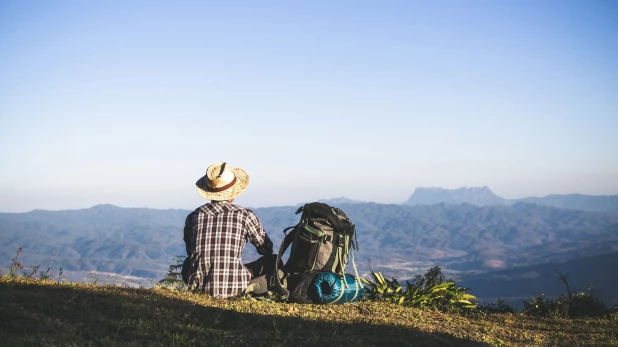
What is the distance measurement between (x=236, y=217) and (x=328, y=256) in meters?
1.51

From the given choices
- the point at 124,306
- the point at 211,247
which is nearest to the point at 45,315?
the point at 124,306

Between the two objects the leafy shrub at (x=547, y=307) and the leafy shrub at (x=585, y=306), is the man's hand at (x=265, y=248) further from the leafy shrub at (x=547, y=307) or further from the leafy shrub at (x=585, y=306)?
the leafy shrub at (x=585, y=306)

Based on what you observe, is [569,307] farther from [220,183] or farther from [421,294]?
[220,183]

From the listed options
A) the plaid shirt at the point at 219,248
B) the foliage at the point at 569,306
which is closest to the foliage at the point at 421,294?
the foliage at the point at 569,306

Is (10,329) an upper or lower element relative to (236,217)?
lower

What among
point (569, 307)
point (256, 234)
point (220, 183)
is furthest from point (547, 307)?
point (220, 183)

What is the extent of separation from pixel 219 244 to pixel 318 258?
59.2 inches

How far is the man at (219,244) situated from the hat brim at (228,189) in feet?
0.05

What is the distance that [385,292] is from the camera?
968cm

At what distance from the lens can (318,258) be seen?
799 centimetres

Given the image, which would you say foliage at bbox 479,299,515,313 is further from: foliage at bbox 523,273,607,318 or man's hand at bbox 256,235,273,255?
man's hand at bbox 256,235,273,255

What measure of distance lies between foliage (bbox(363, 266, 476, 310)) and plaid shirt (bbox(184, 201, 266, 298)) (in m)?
2.82

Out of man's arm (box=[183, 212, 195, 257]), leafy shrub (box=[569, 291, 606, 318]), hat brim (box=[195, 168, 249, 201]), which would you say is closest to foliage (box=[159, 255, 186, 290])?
man's arm (box=[183, 212, 195, 257])

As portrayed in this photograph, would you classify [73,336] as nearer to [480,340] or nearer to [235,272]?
[235,272]
